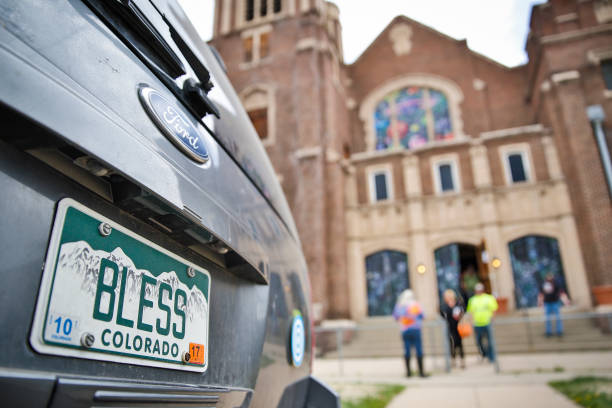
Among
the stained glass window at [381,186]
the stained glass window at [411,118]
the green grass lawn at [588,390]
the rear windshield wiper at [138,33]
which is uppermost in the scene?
the stained glass window at [411,118]

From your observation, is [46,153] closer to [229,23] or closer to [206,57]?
[206,57]

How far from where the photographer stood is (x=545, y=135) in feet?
61.3

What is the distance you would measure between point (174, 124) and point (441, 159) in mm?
20021

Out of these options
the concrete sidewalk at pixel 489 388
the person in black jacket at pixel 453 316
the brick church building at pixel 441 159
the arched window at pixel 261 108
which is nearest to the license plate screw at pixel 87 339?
the concrete sidewalk at pixel 489 388

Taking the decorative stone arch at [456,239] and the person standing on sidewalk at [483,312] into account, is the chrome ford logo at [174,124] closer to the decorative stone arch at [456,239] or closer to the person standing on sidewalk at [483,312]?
the person standing on sidewalk at [483,312]

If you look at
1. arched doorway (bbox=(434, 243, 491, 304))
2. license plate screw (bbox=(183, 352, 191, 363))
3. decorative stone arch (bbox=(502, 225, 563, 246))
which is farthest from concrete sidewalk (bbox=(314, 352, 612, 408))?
decorative stone arch (bbox=(502, 225, 563, 246))

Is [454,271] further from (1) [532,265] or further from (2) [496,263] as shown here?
(1) [532,265]

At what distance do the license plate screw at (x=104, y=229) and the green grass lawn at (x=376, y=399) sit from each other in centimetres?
402

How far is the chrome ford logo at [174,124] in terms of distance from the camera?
39.7 inches

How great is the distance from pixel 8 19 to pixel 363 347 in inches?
621

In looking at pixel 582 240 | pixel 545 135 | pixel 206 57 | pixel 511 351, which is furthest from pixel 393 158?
pixel 206 57

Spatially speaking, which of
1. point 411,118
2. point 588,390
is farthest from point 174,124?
point 411,118

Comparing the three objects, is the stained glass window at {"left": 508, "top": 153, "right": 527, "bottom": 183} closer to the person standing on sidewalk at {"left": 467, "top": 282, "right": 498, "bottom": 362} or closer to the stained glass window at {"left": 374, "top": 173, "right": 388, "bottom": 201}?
the stained glass window at {"left": 374, "top": 173, "right": 388, "bottom": 201}

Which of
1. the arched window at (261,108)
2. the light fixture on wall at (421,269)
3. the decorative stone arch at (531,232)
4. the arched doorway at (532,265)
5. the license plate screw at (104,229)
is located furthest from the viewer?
the arched window at (261,108)
